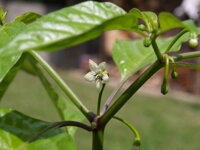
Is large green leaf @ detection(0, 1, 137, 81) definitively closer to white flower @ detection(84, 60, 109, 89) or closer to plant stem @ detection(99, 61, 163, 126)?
plant stem @ detection(99, 61, 163, 126)

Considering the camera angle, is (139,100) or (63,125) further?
(139,100)

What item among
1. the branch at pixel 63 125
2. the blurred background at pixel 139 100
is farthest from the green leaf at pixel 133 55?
the blurred background at pixel 139 100

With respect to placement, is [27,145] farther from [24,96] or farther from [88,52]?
[88,52]

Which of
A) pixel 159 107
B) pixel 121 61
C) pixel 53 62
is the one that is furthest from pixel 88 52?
pixel 121 61

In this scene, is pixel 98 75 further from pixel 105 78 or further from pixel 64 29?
pixel 64 29

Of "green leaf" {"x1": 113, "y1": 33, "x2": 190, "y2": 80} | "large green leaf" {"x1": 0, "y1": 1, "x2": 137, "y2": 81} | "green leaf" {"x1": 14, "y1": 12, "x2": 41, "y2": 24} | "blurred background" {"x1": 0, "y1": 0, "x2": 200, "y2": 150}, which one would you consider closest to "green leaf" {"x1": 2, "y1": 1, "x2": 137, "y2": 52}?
"large green leaf" {"x1": 0, "y1": 1, "x2": 137, "y2": 81}

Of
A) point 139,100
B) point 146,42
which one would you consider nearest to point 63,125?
point 146,42

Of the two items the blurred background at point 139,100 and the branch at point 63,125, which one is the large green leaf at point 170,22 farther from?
the blurred background at point 139,100
